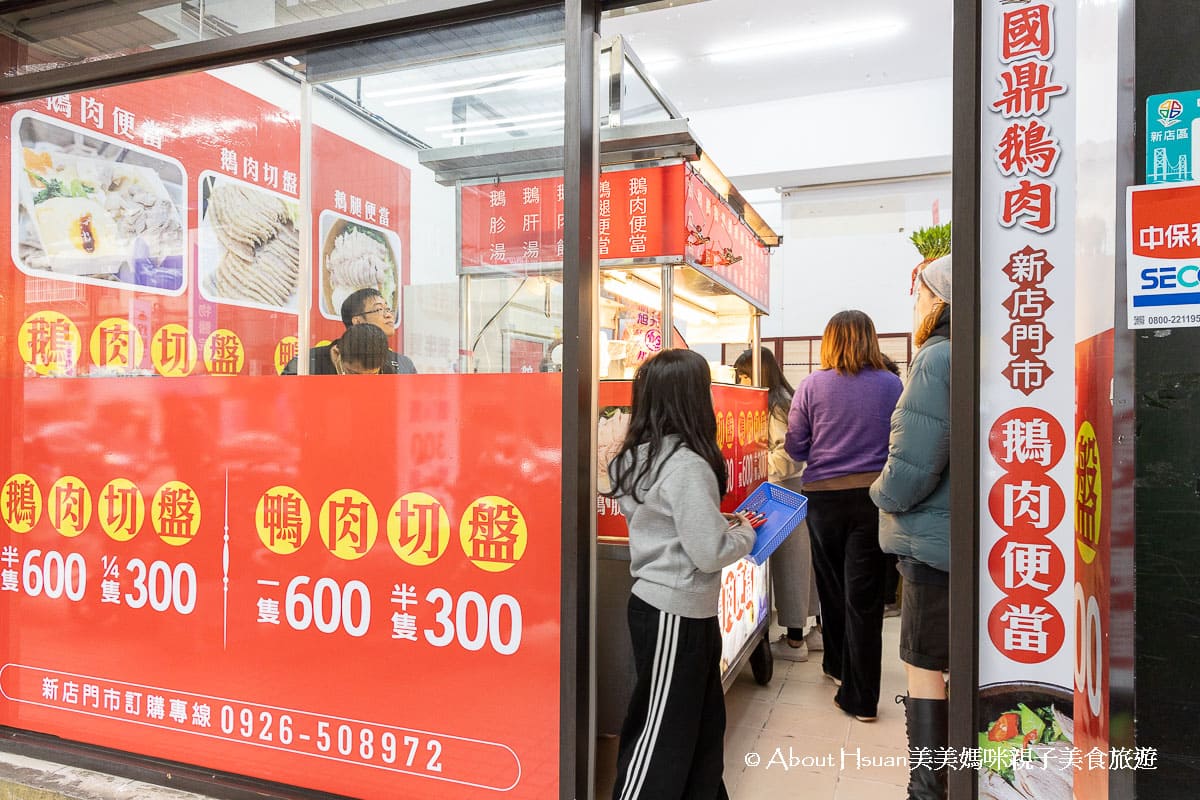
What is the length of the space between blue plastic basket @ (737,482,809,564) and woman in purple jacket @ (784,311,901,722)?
0.90 meters

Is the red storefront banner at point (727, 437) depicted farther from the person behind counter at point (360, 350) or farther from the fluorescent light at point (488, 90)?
the fluorescent light at point (488, 90)

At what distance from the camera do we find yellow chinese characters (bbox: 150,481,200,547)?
2.26 metres

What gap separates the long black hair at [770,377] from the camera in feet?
12.9

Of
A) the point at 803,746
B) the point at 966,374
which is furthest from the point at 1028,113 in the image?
the point at 803,746

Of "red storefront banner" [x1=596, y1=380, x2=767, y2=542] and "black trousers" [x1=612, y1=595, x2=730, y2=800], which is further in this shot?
"red storefront banner" [x1=596, y1=380, x2=767, y2=542]

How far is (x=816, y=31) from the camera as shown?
5008 millimetres

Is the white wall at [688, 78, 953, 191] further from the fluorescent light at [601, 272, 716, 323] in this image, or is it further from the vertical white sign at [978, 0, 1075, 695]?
the vertical white sign at [978, 0, 1075, 695]

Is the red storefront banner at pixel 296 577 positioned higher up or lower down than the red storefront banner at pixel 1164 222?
lower down

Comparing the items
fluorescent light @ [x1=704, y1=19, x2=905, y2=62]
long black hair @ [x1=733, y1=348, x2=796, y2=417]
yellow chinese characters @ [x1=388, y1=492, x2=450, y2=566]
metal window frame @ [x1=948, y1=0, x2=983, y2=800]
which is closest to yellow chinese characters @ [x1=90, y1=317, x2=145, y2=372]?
yellow chinese characters @ [x1=388, y1=492, x2=450, y2=566]

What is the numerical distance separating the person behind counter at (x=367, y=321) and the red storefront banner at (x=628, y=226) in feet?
0.84

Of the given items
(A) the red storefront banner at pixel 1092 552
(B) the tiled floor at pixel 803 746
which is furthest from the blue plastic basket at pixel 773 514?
(B) the tiled floor at pixel 803 746

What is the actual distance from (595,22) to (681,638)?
157cm

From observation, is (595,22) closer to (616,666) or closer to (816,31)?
(616,666)

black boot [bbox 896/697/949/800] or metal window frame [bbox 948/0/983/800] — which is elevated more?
metal window frame [bbox 948/0/983/800]
